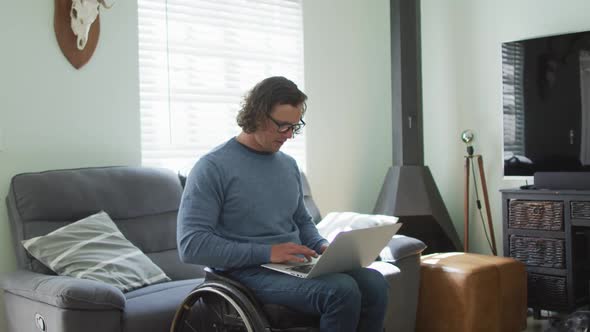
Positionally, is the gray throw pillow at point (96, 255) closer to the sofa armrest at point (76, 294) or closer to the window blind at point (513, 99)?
the sofa armrest at point (76, 294)

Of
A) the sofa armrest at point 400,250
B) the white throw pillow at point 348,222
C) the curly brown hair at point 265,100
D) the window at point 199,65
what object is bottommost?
the sofa armrest at point 400,250

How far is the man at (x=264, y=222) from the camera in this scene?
191 centimetres

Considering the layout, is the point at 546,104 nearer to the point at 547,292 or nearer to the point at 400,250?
the point at 547,292

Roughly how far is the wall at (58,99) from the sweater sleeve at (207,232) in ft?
3.88

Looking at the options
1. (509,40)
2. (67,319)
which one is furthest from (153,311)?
(509,40)

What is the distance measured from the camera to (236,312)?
194 centimetres

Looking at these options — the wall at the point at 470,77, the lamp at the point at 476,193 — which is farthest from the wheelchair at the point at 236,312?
the wall at the point at 470,77

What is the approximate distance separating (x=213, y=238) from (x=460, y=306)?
5.48ft

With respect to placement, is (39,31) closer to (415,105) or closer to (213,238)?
(213,238)

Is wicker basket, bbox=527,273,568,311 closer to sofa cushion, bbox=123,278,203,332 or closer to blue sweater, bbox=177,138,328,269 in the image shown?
blue sweater, bbox=177,138,328,269

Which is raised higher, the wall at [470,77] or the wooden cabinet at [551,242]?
the wall at [470,77]

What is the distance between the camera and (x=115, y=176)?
2.89m

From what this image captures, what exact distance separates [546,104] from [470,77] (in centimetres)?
67

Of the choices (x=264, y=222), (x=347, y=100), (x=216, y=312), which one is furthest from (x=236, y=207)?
(x=347, y=100)
